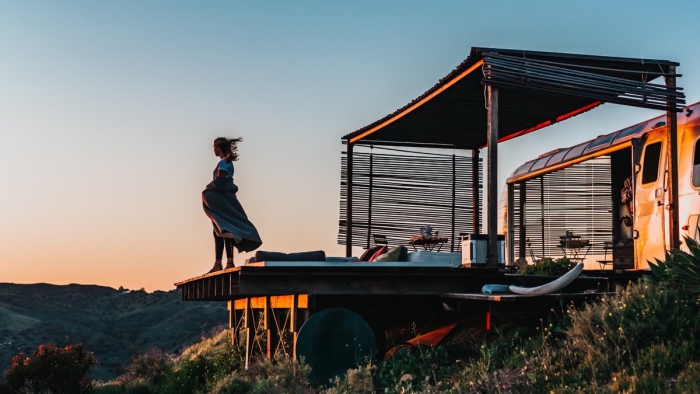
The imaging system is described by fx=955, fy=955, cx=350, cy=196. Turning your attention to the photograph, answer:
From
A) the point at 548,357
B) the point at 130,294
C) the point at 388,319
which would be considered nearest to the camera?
the point at 548,357

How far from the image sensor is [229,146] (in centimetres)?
1518

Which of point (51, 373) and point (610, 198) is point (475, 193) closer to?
point (610, 198)

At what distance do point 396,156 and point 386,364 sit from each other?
26.2ft

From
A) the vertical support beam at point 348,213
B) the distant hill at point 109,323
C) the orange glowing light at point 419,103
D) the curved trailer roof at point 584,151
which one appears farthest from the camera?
the distant hill at point 109,323

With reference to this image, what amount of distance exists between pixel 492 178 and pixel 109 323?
44.8 meters

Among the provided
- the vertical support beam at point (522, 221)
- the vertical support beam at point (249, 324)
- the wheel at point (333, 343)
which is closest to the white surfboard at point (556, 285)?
the wheel at point (333, 343)

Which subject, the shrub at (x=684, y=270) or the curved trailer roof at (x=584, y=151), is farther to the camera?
the curved trailer roof at (x=584, y=151)

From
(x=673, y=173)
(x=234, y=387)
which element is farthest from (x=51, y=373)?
(x=673, y=173)

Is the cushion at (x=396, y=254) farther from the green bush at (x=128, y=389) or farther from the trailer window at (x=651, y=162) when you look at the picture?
the green bush at (x=128, y=389)

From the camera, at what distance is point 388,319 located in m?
15.5

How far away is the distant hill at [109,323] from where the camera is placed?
43.6m

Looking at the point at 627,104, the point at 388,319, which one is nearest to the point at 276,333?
the point at 388,319

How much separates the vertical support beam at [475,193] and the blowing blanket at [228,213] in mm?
6087

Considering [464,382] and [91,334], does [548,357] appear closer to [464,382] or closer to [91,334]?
[464,382]
